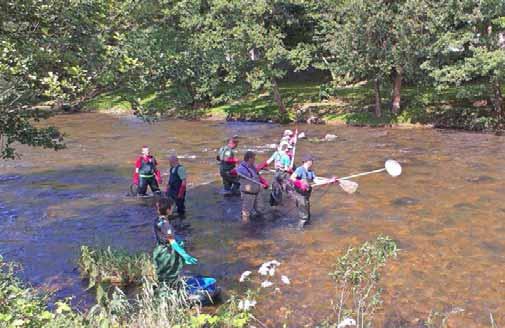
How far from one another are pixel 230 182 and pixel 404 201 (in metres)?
5.71

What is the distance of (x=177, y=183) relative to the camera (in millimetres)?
15773

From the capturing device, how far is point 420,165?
23141 millimetres

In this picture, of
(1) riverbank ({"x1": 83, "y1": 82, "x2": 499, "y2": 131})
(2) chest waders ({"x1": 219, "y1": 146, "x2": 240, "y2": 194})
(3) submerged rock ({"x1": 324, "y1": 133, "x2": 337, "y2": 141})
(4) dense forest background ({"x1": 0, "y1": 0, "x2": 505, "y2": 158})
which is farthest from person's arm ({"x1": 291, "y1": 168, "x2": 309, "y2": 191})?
(3) submerged rock ({"x1": 324, "y1": 133, "x2": 337, "y2": 141})

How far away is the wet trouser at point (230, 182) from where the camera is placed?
1838 centimetres

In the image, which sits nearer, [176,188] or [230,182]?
[176,188]

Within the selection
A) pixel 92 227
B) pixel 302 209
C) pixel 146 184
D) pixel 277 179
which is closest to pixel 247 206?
pixel 277 179

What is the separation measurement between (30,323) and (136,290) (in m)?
4.78

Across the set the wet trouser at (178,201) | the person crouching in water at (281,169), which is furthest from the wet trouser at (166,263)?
the person crouching in water at (281,169)

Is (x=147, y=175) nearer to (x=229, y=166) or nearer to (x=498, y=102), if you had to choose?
(x=229, y=166)

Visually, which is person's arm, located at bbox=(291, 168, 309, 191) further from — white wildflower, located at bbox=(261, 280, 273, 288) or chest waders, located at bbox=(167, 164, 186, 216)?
white wildflower, located at bbox=(261, 280, 273, 288)

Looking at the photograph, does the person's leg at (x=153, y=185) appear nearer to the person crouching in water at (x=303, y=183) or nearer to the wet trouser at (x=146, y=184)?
the wet trouser at (x=146, y=184)

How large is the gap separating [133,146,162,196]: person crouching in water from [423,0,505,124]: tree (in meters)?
18.9

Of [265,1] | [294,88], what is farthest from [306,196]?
[294,88]

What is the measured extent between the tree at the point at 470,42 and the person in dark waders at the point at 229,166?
1673 cm
